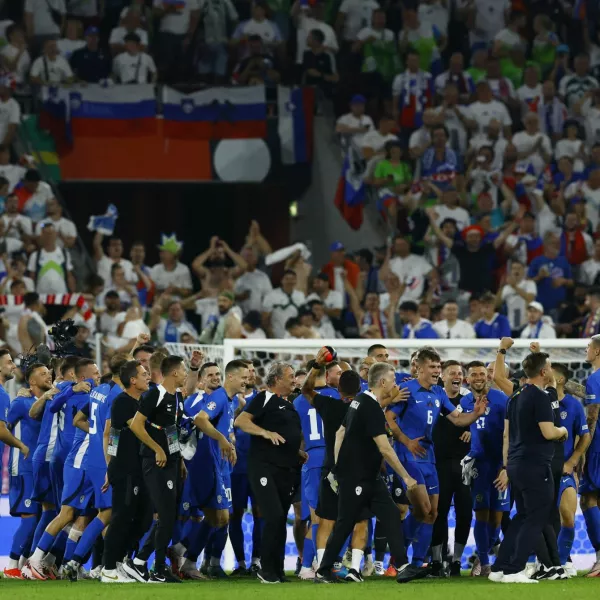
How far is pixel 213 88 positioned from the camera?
23.7 metres

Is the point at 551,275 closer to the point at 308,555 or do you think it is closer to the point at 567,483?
the point at 567,483

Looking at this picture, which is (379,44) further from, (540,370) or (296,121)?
(540,370)

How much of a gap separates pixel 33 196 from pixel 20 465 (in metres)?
8.99

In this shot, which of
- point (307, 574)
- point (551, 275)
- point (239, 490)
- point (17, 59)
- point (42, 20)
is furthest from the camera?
point (42, 20)

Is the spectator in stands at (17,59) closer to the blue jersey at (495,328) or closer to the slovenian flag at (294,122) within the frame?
the slovenian flag at (294,122)

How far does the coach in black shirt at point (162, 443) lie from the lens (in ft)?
38.3

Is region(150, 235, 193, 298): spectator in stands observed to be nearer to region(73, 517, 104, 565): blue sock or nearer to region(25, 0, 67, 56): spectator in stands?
region(25, 0, 67, 56): spectator in stands

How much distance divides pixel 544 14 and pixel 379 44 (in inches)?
122

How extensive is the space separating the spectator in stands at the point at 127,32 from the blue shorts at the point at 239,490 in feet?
38.7

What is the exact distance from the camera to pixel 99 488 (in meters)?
12.3

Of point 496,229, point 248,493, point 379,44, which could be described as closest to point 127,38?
point 379,44

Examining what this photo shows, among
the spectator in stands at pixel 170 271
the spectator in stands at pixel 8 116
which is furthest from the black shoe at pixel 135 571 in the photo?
the spectator in stands at pixel 8 116

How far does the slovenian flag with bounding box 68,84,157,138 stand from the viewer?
76.4 feet

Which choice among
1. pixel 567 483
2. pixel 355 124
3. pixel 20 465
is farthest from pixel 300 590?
pixel 355 124
